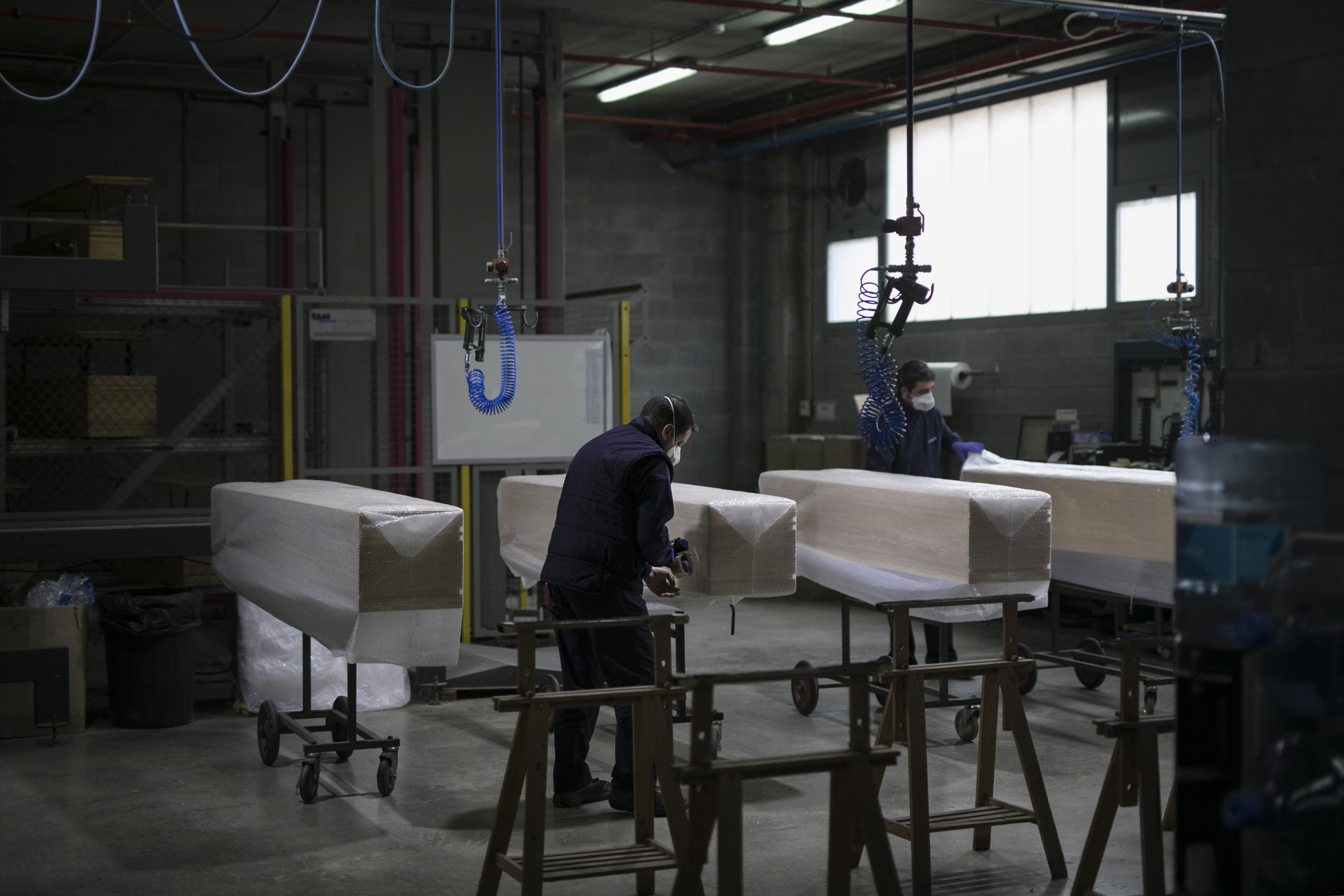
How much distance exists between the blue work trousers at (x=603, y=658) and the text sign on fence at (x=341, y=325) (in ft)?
11.1

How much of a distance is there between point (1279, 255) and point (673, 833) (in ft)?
7.18

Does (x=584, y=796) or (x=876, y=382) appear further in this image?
(x=876, y=382)

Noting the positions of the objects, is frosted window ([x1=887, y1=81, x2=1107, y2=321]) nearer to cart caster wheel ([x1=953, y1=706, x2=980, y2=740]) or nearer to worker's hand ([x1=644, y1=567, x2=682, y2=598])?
cart caster wheel ([x1=953, y1=706, x2=980, y2=740])

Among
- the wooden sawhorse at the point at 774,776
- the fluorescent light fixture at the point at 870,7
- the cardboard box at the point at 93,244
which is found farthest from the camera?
the fluorescent light fixture at the point at 870,7

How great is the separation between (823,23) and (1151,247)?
107 inches

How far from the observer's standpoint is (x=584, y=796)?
489 centimetres

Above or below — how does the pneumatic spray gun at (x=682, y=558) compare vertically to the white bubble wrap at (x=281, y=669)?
above

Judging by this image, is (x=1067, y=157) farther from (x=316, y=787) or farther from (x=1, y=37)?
(x=1, y=37)

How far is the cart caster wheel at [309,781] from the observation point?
491 centimetres

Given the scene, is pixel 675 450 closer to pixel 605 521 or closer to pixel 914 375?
pixel 605 521

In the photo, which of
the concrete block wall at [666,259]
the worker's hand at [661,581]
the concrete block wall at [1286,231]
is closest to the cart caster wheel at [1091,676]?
the worker's hand at [661,581]

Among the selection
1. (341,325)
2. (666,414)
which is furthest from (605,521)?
(341,325)

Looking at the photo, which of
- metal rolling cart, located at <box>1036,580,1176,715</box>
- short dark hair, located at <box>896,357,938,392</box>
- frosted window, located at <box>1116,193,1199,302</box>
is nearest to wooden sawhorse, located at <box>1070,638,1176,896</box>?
metal rolling cart, located at <box>1036,580,1176,715</box>

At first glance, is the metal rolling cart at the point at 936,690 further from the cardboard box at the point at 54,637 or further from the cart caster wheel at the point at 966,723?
the cardboard box at the point at 54,637
